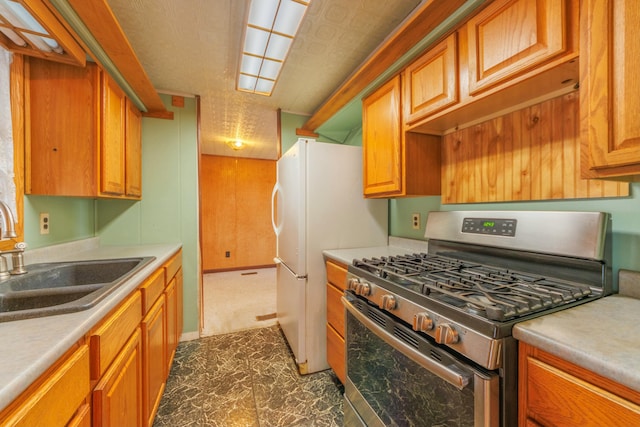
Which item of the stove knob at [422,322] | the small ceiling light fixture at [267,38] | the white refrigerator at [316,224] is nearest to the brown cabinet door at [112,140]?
the small ceiling light fixture at [267,38]

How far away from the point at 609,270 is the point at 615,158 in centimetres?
45

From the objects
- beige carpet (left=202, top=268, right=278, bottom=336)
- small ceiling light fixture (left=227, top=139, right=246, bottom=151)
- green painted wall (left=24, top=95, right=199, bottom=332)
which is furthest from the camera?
small ceiling light fixture (left=227, top=139, right=246, bottom=151)

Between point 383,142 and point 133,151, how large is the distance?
76.2 inches

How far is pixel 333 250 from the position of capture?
6.35 feet

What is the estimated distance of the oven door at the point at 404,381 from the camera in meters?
0.73

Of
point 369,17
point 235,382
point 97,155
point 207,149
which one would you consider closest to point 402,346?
point 235,382

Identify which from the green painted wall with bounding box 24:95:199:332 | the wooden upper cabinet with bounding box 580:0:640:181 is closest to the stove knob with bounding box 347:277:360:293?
the wooden upper cabinet with bounding box 580:0:640:181

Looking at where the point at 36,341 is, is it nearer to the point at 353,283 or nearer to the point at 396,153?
the point at 353,283

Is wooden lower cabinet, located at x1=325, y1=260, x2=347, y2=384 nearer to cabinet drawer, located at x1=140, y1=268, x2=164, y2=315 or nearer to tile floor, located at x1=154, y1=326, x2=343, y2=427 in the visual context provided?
tile floor, located at x1=154, y1=326, x2=343, y2=427

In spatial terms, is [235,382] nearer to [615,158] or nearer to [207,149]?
[615,158]

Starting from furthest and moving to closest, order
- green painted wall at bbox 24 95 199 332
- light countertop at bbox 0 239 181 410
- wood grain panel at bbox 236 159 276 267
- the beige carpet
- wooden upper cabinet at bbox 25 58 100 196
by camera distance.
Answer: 1. wood grain panel at bbox 236 159 276 267
2. the beige carpet
3. green painted wall at bbox 24 95 199 332
4. wooden upper cabinet at bbox 25 58 100 196
5. light countertop at bbox 0 239 181 410

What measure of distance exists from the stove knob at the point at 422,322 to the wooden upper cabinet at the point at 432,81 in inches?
38.4

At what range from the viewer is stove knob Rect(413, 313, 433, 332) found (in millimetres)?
852

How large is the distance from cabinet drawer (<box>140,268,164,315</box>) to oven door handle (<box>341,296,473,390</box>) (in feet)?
3.37
